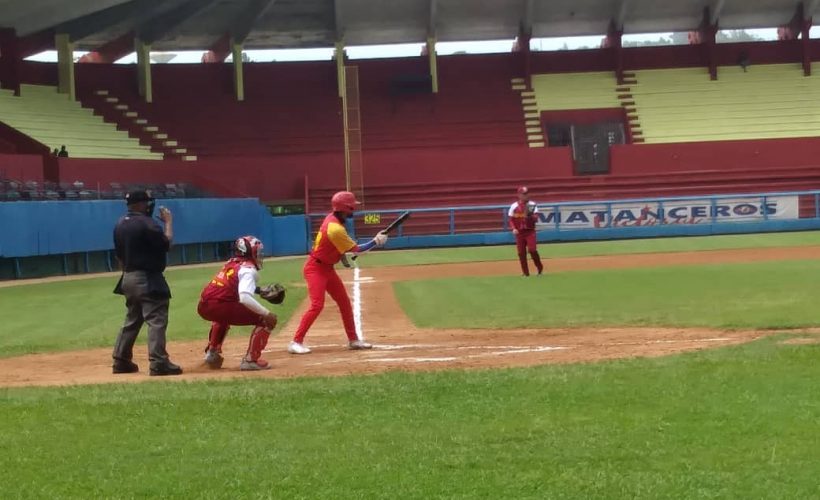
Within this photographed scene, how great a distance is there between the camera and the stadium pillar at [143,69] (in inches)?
1726

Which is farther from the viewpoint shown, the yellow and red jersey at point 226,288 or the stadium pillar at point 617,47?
the stadium pillar at point 617,47

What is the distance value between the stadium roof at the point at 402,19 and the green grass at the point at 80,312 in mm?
21204

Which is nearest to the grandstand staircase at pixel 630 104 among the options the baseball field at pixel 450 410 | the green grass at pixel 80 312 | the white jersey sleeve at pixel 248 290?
the green grass at pixel 80 312

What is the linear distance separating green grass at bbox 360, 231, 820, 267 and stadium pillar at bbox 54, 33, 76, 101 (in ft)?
53.0

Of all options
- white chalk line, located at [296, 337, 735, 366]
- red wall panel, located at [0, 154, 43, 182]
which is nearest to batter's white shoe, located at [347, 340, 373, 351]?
white chalk line, located at [296, 337, 735, 366]

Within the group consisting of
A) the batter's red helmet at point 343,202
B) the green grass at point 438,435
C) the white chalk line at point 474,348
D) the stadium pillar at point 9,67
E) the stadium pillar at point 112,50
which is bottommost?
the white chalk line at point 474,348

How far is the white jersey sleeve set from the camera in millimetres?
9227

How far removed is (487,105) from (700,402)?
132ft

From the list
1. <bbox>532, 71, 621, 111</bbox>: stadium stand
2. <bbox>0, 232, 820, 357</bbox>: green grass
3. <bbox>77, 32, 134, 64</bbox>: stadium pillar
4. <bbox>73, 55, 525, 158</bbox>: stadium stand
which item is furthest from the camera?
<bbox>532, 71, 621, 111</bbox>: stadium stand

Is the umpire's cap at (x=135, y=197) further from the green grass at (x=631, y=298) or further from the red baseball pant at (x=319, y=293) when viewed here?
the green grass at (x=631, y=298)

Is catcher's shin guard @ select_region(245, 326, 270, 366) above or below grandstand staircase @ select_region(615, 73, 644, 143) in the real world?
below

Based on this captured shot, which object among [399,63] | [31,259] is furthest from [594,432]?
[399,63]

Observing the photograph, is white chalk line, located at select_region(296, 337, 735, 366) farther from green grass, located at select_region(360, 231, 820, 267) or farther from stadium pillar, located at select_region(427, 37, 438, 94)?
stadium pillar, located at select_region(427, 37, 438, 94)

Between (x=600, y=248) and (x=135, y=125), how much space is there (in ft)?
71.5
